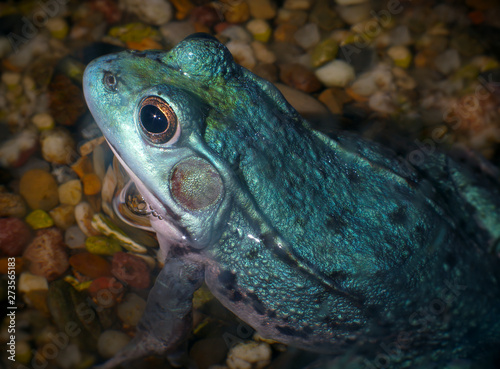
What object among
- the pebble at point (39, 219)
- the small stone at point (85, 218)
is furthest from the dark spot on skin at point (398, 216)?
the pebble at point (39, 219)

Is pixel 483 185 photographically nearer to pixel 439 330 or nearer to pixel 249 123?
pixel 439 330

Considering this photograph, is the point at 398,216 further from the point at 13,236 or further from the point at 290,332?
the point at 13,236

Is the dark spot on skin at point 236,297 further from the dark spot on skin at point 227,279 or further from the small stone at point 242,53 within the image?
the small stone at point 242,53

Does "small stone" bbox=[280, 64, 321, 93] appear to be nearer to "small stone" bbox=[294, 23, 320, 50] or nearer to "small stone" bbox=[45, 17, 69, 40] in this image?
"small stone" bbox=[294, 23, 320, 50]

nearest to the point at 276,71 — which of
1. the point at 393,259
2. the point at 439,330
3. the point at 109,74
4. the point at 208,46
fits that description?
the point at 208,46

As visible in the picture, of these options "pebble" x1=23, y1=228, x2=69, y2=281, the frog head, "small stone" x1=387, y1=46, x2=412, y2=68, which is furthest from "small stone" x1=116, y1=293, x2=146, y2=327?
"small stone" x1=387, y1=46, x2=412, y2=68

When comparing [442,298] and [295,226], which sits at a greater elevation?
[295,226]
